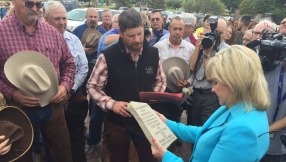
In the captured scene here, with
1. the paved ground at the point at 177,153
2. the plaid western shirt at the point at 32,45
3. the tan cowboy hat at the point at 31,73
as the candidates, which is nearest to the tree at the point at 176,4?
the paved ground at the point at 177,153

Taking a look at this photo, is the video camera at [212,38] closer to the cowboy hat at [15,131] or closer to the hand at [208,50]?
the hand at [208,50]

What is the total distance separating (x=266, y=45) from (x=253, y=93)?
35.0 inches

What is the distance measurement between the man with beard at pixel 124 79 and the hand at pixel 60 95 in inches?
10.6

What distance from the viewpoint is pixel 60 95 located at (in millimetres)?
2447

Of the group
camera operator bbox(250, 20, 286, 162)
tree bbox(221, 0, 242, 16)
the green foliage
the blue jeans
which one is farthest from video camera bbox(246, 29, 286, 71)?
tree bbox(221, 0, 242, 16)

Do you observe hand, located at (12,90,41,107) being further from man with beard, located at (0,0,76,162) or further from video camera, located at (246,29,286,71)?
video camera, located at (246,29,286,71)

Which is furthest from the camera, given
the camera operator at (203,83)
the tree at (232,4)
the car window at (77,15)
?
the tree at (232,4)

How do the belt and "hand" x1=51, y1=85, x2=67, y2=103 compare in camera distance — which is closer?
"hand" x1=51, y1=85, x2=67, y2=103

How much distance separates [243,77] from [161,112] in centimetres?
105

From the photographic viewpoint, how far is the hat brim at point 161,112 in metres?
2.31

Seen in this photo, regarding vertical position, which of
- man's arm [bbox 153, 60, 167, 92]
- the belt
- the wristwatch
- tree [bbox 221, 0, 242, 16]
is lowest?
the wristwatch

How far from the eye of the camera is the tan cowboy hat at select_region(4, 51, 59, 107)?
216 cm

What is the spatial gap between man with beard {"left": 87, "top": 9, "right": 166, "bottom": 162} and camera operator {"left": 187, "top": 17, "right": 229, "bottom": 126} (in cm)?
82

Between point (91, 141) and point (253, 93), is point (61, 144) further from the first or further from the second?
point (253, 93)
